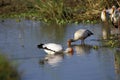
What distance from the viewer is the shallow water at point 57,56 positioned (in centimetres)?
1183

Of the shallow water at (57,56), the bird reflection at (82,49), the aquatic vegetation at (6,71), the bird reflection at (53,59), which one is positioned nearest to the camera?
the aquatic vegetation at (6,71)

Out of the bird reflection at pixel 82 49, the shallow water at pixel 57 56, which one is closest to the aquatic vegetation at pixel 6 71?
the shallow water at pixel 57 56

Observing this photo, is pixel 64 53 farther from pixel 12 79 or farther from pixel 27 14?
pixel 27 14

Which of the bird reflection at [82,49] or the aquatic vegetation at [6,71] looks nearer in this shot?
the aquatic vegetation at [6,71]

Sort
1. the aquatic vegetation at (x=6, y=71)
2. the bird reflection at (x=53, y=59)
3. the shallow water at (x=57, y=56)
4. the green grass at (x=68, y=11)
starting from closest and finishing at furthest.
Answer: the aquatic vegetation at (x=6, y=71) < the shallow water at (x=57, y=56) < the bird reflection at (x=53, y=59) < the green grass at (x=68, y=11)

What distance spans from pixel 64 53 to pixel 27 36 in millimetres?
4593

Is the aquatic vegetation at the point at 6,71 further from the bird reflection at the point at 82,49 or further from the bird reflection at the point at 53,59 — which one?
the bird reflection at the point at 82,49

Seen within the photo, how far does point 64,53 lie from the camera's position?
1488cm

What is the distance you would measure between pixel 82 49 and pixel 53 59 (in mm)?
1836

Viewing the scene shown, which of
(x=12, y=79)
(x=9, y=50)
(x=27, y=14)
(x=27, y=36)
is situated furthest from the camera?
(x=27, y=14)

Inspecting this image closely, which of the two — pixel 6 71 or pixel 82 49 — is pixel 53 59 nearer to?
pixel 82 49

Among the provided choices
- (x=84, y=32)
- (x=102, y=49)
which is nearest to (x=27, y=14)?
(x=84, y=32)

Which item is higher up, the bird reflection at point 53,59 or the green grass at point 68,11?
the green grass at point 68,11

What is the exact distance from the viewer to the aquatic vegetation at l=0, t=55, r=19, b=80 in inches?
336
